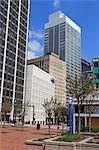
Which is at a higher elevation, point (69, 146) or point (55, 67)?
point (55, 67)

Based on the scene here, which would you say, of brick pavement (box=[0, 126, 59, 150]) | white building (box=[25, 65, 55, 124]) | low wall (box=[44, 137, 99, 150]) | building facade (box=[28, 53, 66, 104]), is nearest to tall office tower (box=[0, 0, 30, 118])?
white building (box=[25, 65, 55, 124])

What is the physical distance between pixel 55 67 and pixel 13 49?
5668 centimetres

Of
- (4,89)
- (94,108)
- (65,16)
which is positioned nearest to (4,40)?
(4,89)

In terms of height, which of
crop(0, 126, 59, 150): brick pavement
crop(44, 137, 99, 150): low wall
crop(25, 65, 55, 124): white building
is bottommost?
crop(0, 126, 59, 150): brick pavement

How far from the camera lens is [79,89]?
860 inches

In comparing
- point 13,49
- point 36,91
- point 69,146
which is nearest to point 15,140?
point 69,146

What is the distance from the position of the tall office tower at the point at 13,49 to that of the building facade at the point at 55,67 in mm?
37324

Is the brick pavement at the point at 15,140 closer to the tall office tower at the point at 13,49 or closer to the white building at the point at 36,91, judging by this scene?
the tall office tower at the point at 13,49

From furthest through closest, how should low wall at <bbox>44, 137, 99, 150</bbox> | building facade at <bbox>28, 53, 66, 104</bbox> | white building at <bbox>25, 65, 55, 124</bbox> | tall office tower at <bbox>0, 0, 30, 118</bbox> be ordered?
1. building facade at <bbox>28, 53, 66, 104</bbox>
2. white building at <bbox>25, 65, 55, 124</bbox>
3. tall office tower at <bbox>0, 0, 30, 118</bbox>
4. low wall at <bbox>44, 137, 99, 150</bbox>

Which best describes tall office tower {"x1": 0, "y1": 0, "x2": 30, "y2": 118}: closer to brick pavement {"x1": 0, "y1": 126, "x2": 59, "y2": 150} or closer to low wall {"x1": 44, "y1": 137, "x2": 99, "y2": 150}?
brick pavement {"x1": 0, "y1": 126, "x2": 59, "y2": 150}

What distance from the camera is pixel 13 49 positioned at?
322ft

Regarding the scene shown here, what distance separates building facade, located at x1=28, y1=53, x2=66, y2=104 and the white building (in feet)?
60.6

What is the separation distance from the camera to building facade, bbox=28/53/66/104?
145375mm

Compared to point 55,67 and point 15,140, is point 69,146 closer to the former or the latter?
Result: point 15,140
